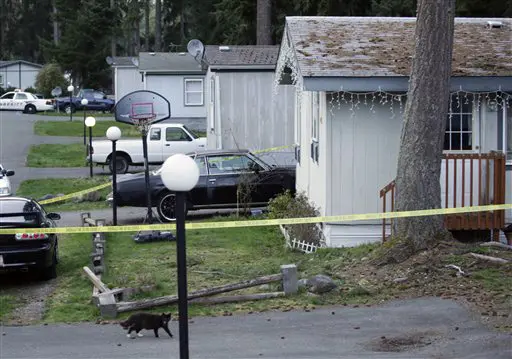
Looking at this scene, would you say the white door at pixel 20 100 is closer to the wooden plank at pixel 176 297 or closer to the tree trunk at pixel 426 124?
the tree trunk at pixel 426 124

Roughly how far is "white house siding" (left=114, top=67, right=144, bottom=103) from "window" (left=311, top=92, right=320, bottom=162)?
3781 centimetres

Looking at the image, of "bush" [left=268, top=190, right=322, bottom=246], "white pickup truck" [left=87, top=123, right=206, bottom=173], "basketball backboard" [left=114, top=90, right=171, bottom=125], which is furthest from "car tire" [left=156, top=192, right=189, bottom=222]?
"white pickup truck" [left=87, top=123, right=206, bottom=173]

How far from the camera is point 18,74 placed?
8169 cm

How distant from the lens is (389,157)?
47.9 feet

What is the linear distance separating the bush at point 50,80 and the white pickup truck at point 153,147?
42.2m

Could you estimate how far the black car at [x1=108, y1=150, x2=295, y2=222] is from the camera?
61.0ft

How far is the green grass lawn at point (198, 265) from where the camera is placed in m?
10.7

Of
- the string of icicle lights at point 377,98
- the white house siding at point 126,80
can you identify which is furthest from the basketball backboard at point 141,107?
the white house siding at point 126,80

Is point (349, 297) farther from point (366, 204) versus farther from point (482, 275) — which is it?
point (366, 204)

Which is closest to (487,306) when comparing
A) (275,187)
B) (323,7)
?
(275,187)

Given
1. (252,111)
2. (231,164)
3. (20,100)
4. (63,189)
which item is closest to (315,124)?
(231,164)

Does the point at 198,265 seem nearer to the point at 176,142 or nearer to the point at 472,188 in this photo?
the point at 472,188

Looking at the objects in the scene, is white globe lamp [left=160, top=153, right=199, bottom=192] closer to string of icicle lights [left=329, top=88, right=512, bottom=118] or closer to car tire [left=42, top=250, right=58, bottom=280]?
car tire [left=42, top=250, right=58, bottom=280]

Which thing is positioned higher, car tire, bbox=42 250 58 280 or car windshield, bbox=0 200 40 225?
car windshield, bbox=0 200 40 225
